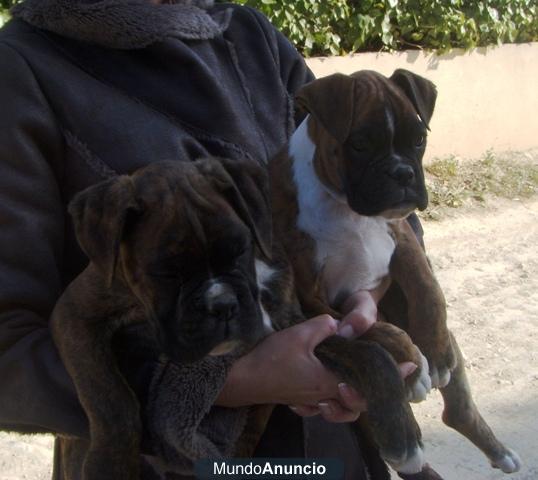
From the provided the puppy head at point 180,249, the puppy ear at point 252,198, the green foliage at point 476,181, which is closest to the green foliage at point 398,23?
the green foliage at point 476,181

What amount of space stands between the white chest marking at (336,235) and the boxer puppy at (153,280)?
0.42m

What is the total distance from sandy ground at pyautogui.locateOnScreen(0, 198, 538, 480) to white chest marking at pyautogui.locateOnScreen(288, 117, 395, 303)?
227cm

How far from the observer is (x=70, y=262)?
2354 mm

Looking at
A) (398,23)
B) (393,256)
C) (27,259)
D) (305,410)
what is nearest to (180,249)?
(27,259)

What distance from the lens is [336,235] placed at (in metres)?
2.59

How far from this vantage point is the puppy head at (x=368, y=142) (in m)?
2.45

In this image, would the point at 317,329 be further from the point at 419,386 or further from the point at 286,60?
the point at 286,60

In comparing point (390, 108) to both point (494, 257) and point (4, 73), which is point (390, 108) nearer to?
point (4, 73)

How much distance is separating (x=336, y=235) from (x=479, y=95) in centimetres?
692

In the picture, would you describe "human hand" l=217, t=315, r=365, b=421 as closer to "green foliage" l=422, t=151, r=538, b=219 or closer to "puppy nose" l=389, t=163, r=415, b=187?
"puppy nose" l=389, t=163, r=415, b=187

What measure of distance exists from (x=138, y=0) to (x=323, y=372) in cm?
118

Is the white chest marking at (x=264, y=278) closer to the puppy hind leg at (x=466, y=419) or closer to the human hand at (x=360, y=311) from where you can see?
the human hand at (x=360, y=311)

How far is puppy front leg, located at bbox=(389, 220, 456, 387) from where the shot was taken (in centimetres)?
255

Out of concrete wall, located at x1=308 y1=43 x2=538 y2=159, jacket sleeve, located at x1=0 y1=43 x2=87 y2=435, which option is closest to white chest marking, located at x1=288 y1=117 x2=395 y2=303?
jacket sleeve, located at x1=0 y1=43 x2=87 y2=435
